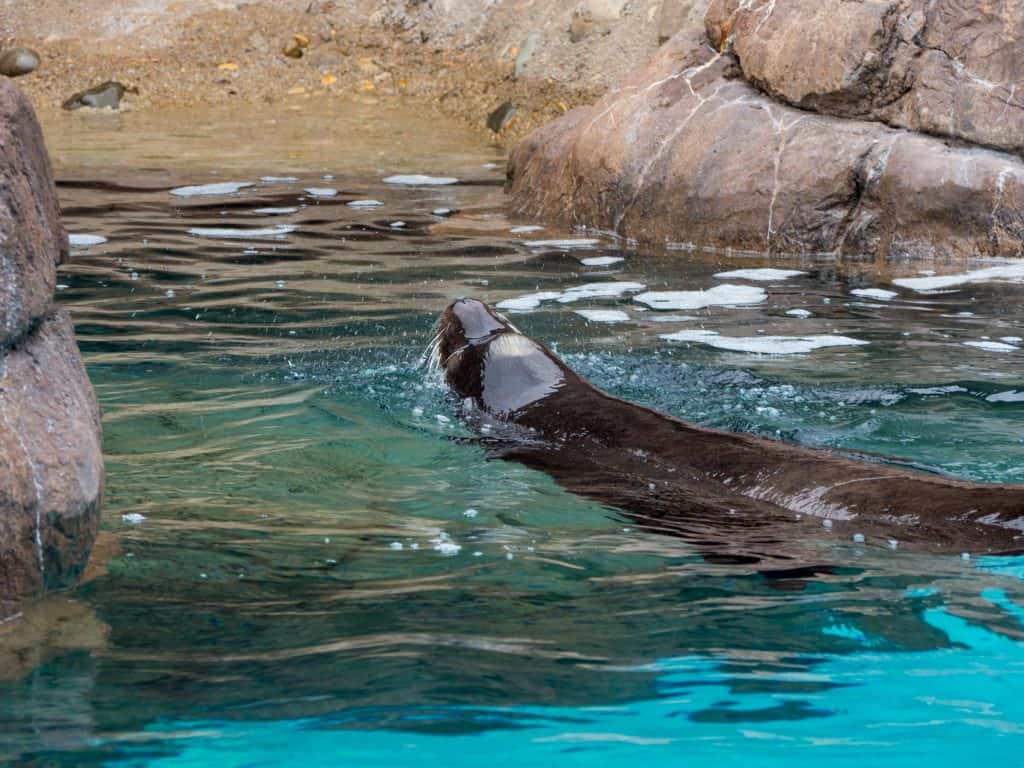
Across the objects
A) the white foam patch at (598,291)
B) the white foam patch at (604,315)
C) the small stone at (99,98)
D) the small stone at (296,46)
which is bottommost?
the white foam patch at (604,315)

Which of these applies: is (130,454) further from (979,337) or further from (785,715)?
(979,337)

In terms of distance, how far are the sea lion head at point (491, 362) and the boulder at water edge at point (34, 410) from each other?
7.05 feet

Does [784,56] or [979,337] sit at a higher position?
[784,56]

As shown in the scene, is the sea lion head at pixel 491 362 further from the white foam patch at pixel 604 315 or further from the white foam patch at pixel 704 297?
the white foam patch at pixel 704 297

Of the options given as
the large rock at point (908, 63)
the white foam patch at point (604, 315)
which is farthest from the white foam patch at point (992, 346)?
the large rock at point (908, 63)

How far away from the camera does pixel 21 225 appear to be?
3.43 metres

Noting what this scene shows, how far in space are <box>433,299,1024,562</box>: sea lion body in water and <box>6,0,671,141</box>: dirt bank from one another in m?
10.8

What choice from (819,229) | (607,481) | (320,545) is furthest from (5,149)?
(819,229)

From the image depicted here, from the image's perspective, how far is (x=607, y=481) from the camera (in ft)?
14.8

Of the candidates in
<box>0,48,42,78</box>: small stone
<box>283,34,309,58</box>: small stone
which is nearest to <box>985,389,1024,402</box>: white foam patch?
<box>283,34,309,58</box>: small stone

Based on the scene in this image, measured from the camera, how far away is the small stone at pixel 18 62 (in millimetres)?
17500

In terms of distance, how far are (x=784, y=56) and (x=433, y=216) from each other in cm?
285

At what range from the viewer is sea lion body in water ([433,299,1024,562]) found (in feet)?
12.5

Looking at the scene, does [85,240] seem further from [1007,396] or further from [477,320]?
[1007,396]
